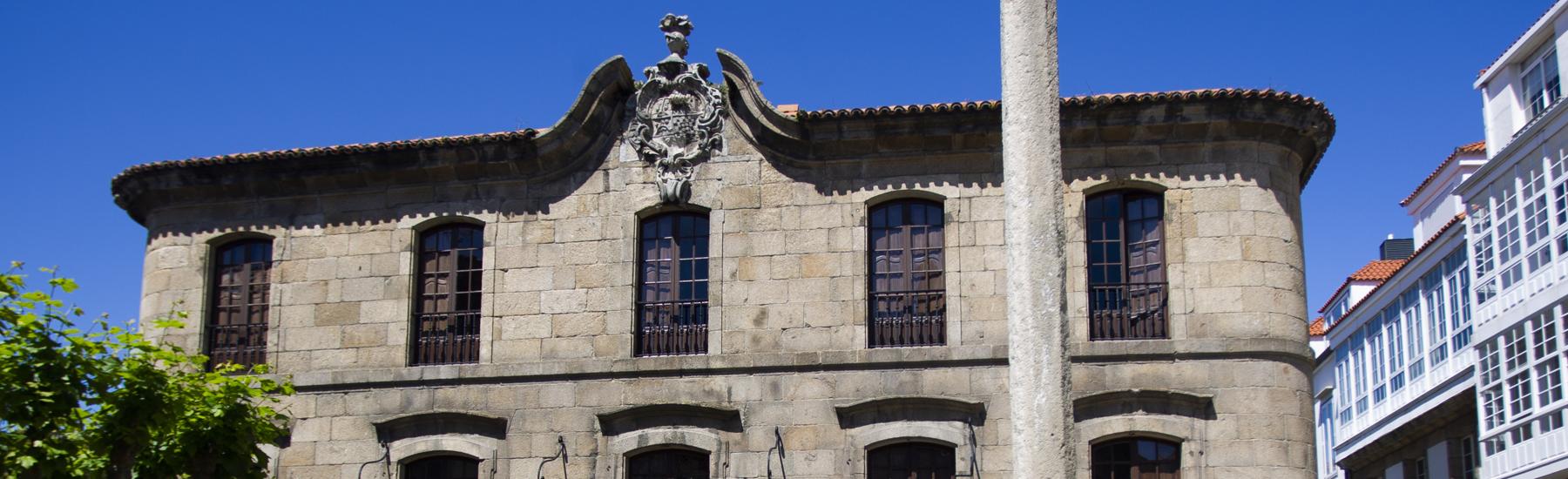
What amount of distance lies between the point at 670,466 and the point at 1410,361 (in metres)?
18.5

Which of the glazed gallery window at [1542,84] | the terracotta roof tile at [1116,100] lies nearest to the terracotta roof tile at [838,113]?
the terracotta roof tile at [1116,100]

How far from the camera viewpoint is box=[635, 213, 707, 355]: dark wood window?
2019cm

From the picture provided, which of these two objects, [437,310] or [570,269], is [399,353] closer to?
[437,310]

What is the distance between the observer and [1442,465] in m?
31.6

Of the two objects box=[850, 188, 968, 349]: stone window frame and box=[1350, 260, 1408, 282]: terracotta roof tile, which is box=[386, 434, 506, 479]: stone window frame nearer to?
box=[850, 188, 968, 349]: stone window frame

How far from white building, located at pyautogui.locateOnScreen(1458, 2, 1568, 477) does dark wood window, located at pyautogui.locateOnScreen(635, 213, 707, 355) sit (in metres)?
12.6

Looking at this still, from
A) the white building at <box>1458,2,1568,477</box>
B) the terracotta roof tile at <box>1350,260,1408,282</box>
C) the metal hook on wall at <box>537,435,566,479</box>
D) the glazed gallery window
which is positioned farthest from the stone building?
the terracotta roof tile at <box>1350,260,1408,282</box>

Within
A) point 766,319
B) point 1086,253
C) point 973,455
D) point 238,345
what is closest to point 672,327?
point 766,319

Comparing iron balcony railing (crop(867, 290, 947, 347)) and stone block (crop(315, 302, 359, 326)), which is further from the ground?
stone block (crop(315, 302, 359, 326))

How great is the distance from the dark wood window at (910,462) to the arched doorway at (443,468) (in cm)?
477

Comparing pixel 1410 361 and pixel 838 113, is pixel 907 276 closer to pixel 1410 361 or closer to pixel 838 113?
pixel 838 113

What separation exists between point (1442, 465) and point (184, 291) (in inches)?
869

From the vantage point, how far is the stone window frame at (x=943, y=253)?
63.7ft

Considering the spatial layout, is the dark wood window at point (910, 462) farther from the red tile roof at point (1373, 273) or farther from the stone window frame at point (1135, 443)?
the red tile roof at point (1373, 273)
